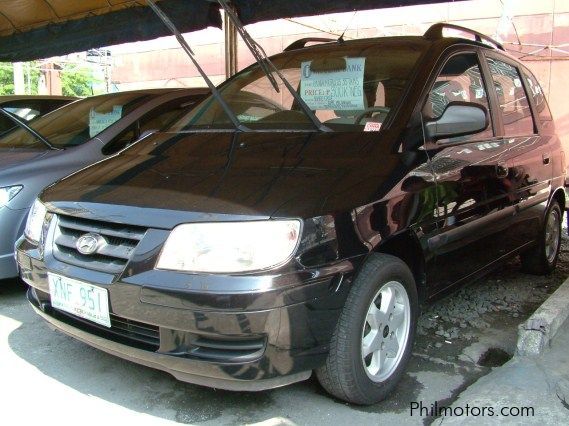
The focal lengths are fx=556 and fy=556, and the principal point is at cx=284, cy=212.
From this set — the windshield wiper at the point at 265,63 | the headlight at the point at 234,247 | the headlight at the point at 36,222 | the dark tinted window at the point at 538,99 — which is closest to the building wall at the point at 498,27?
the dark tinted window at the point at 538,99

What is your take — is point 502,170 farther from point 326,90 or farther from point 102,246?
point 102,246

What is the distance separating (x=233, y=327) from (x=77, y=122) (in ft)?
11.5

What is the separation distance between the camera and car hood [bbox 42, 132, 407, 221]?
2.28 metres

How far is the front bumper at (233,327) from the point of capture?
6.89 feet

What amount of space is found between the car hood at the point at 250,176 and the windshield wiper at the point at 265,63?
16 centimetres

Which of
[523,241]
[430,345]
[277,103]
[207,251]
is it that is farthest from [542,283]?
[207,251]

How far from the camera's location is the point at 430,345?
11.1 feet

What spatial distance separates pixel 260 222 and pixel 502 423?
1365 millimetres

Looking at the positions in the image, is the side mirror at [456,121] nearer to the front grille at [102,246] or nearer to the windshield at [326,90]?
the windshield at [326,90]

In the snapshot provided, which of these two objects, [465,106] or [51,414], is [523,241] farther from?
[51,414]

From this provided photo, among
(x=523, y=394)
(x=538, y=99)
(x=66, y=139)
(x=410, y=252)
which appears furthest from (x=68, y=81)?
(x=523, y=394)

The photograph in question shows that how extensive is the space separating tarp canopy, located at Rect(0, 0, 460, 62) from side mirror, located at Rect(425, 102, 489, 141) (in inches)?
95.2

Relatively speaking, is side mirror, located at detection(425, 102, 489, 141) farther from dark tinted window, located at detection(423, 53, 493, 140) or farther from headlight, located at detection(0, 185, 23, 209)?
headlight, located at detection(0, 185, 23, 209)

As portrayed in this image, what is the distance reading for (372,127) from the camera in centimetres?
283
